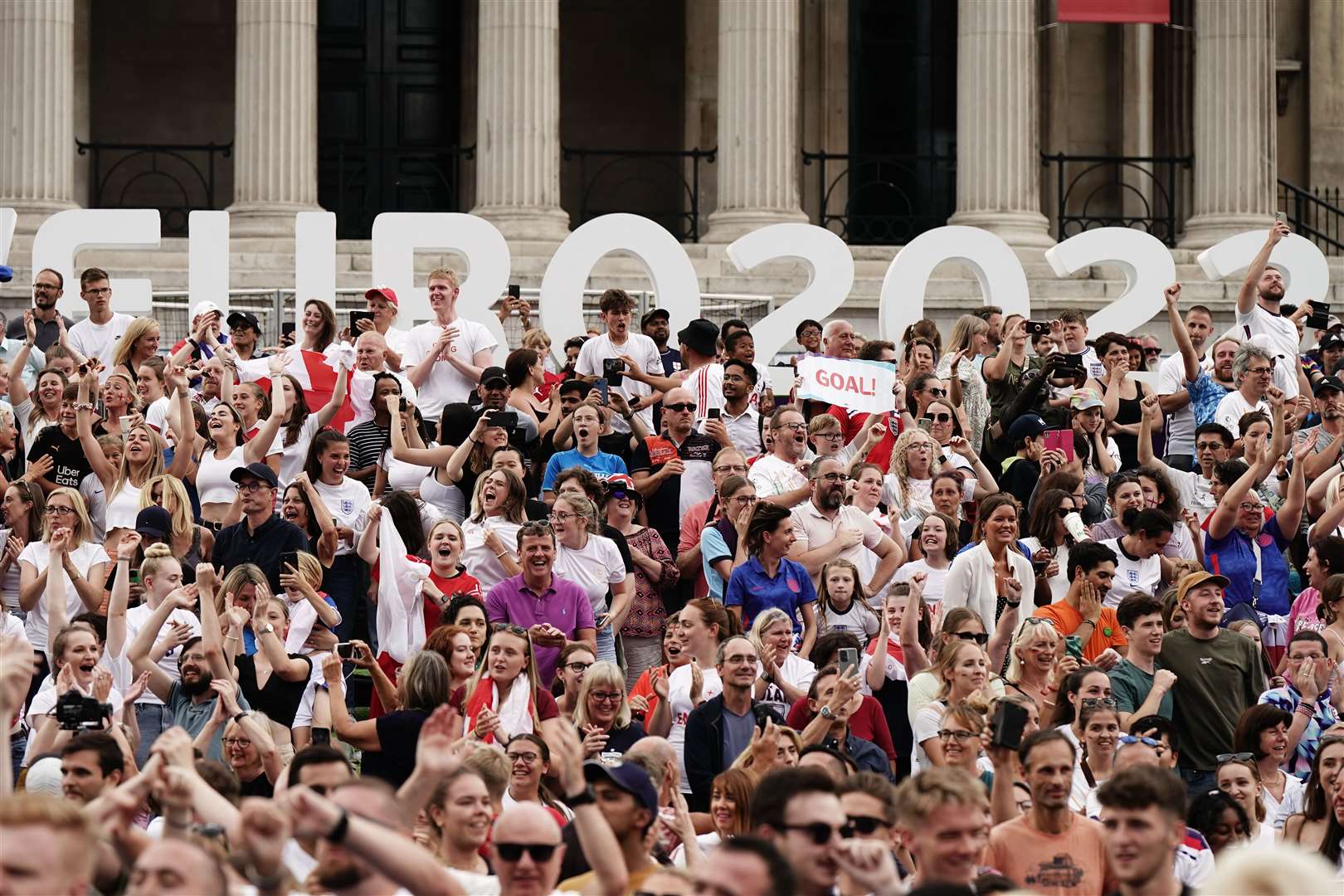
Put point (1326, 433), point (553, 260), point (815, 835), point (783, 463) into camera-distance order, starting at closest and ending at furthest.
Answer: point (815, 835) → point (783, 463) → point (1326, 433) → point (553, 260)

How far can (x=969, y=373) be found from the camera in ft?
71.3

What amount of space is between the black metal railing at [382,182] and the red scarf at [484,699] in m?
19.9

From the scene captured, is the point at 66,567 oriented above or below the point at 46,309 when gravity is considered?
below

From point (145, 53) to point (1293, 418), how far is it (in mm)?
20325

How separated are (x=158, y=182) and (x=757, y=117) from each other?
876 cm

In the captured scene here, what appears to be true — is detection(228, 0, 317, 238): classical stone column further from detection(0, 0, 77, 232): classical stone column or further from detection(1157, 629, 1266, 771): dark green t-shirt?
detection(1157, 629, 1266, 771): dark green t-shirt

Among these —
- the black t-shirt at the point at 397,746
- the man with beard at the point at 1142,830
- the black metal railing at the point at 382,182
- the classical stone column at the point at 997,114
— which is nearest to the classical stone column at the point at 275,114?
the black metal railing at the point at 382,182

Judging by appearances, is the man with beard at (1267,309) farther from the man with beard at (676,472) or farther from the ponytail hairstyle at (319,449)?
the ponytail hairstyle at (319,449)

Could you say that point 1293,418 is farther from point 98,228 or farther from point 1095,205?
point 1095,205

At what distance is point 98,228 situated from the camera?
27.1 m

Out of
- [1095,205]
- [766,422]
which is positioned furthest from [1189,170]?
[766,422]

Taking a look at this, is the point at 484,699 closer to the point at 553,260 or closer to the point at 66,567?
the point at 66,567

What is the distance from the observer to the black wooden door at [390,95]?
35.5 meters

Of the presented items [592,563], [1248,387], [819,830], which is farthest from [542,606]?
[1248,387]
